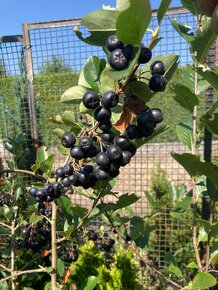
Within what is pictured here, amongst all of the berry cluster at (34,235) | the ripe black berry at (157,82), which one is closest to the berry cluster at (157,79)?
the ripe black berry at (157,82)

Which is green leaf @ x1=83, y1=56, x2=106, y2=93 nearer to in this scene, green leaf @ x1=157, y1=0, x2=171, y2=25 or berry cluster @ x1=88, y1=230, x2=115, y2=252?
green leaf @ x1=157, y1=0, x2=171, y2=25

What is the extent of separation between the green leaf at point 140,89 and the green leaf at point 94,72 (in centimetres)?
8

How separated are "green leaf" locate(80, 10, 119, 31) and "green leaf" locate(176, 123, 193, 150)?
0.76m

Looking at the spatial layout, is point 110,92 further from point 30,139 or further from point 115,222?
point 30,139

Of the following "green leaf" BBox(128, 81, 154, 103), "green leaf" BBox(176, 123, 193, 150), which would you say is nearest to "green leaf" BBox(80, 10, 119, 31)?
A: "green leaf" BBox(128, 81, 154, 103)

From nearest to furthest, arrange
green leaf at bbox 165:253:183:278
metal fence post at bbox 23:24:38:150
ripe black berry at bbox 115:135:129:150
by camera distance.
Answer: ripe black berry at bbox 115:135:129:150 < green leaf at bbox 165:253:183:278 < metal fence post at bbox 23:24:38:150

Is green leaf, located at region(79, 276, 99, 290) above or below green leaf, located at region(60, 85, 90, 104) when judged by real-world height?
below

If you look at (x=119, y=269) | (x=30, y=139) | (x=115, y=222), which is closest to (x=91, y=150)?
(x=115, y=222)

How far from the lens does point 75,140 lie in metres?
0.86

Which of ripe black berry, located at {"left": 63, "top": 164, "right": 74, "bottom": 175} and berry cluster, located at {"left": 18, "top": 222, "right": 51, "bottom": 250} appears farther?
berry cluster, located at {"left": 18, "top": 222, "right": 51, "bottom": 250}

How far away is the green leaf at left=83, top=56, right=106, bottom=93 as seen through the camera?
0.75 meters

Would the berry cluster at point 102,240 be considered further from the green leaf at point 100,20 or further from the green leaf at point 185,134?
the green leaf at point 100,20

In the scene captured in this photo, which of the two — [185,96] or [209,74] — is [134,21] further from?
[185,96]

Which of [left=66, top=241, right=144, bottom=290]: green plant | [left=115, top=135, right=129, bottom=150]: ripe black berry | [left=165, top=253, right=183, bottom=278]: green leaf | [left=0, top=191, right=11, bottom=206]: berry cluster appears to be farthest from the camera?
[left=66, top=241, right=144, bottom=290]: green plant
